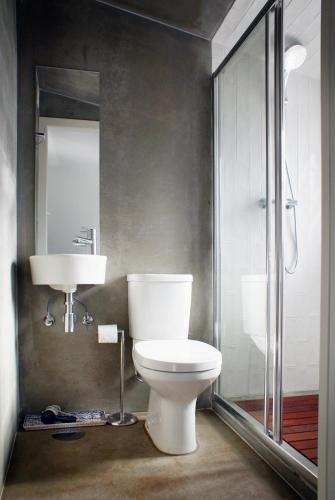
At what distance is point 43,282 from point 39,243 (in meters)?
0.30

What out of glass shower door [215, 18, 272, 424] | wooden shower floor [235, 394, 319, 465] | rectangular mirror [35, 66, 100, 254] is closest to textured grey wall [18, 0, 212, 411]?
rectangular mirror [35, 66, 100, 254]

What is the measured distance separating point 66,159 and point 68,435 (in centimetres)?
147

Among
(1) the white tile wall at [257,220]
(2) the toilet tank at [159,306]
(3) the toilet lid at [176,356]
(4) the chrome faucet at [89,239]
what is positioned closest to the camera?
(3) the toilet lid at [176,356]

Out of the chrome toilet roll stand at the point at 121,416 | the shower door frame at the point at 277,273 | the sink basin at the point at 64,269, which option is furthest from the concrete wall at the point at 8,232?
the shower door frame at the point at 277,273

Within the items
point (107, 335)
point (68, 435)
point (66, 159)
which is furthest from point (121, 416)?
point (66, 159)

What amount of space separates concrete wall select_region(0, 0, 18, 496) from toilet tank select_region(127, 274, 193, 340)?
65 centimetres

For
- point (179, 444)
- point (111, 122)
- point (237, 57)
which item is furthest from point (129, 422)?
point (237, 57)

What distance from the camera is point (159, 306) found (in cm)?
226

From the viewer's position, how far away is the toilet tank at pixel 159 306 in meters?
2.25

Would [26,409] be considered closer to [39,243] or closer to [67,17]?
[39,243]

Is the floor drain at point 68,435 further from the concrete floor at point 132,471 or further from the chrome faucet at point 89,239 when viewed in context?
the chrome faucet at point 89,239

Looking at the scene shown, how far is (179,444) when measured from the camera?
191 centimetres

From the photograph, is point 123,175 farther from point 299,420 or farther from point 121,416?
point 299,420

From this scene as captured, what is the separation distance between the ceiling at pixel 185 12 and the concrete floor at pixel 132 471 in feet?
7.48
